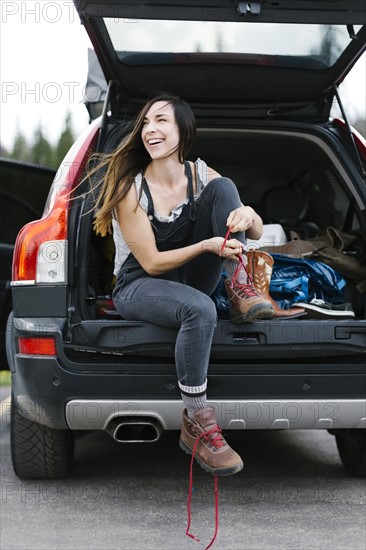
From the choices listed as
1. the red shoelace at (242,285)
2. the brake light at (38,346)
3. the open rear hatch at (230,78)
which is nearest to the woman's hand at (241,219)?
the red shoelace at (242,285)

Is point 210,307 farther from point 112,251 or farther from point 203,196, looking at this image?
point 112,251

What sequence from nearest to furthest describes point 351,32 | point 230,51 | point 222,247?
point 222,247
point 351,32
point 230,51

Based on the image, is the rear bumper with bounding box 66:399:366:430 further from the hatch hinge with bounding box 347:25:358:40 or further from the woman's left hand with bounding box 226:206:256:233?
the hatch hinge with bounding box 347:25:358:40

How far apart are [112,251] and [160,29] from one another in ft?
3.59

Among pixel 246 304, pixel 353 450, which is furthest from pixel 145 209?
pixel 353 450

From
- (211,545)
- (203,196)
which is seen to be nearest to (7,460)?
(211,545)

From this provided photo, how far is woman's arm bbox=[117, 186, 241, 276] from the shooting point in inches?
127

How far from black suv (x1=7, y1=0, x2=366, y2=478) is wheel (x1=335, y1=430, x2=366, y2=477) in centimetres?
1

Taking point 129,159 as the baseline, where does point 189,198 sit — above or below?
below

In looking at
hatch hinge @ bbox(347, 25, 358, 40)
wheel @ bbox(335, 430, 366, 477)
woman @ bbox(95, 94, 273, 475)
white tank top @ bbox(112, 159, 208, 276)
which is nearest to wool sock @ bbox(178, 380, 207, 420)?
woman @ bbox(95, 94, 273, 475)

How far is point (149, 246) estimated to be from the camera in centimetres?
331

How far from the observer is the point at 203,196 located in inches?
135

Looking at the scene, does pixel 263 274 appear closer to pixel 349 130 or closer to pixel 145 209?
pixel 145 209

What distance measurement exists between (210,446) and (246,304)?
598 millimetres
